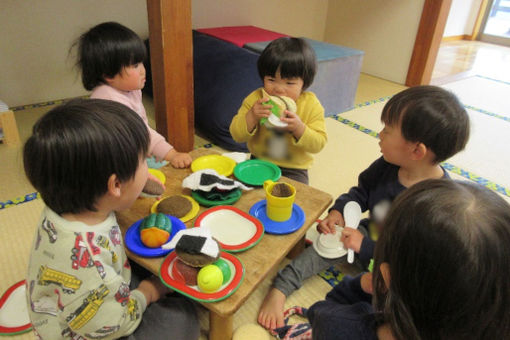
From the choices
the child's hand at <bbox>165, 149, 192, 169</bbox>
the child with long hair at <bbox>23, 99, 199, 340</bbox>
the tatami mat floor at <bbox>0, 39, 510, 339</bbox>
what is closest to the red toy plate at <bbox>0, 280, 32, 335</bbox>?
the tatami mat floor at <bbox>0, 39, 510, 339</bbox>

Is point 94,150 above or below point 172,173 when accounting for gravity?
above

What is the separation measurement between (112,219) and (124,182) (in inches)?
3.2

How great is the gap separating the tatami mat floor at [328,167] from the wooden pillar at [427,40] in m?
0.19

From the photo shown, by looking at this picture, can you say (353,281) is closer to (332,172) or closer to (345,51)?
(332,172)

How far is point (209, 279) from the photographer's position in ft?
2.10

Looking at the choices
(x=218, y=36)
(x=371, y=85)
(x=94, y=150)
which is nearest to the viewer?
(x=94, y=150)

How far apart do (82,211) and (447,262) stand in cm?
54

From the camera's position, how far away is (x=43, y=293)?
592 mm

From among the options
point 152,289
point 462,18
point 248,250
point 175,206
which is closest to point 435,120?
point 248,250

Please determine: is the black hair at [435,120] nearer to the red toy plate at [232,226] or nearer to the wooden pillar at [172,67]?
the red toy plate at [232,226]

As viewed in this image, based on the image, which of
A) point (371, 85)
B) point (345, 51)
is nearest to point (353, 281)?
point (345, 51)

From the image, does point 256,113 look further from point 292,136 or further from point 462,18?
point 462,18

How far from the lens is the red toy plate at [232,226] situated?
0.77 m

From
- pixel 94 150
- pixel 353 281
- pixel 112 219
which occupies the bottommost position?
pixel 353 281
